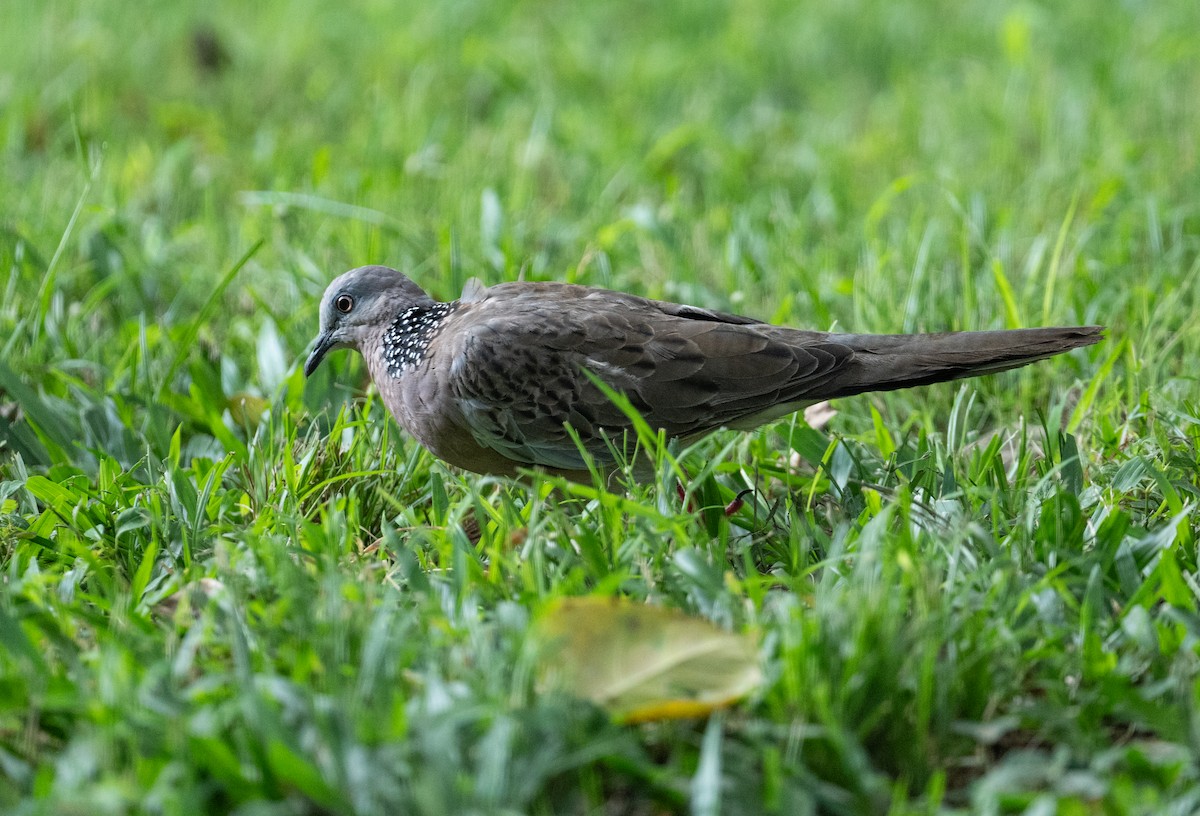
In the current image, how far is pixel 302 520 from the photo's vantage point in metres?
2.99

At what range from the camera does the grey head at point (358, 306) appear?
399cm

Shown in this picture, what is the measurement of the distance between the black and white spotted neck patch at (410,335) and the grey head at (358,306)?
50 millimetres

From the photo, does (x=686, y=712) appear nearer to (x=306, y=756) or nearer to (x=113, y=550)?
(x=306, y=756)

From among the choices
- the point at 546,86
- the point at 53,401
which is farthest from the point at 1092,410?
the point at 546,86

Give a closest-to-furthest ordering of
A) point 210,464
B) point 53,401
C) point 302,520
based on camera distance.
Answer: point 302,520, point 210,464, point 53,401

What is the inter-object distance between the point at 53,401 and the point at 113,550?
3.07 ft

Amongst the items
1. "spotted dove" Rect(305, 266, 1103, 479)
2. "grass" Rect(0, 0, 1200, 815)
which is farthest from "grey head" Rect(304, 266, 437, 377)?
"spotted dove" Rect(305, 266, 1103, 479)

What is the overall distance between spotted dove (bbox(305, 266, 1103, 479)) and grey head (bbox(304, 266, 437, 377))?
364mm

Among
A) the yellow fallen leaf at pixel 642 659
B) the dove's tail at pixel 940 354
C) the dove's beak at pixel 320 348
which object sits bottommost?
the dove's beak at pixel 320 348

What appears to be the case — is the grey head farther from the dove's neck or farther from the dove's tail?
the dove's tail

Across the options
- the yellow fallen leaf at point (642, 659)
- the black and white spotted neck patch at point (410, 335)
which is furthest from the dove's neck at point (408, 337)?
the yellow fallen leaf at point (642, 659)

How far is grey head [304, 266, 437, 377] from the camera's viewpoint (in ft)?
13.1

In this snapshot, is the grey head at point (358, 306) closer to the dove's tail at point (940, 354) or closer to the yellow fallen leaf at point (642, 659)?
the dove's tail at point (940, 354)

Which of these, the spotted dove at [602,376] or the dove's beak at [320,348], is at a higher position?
the spotted dove at [602,376]
